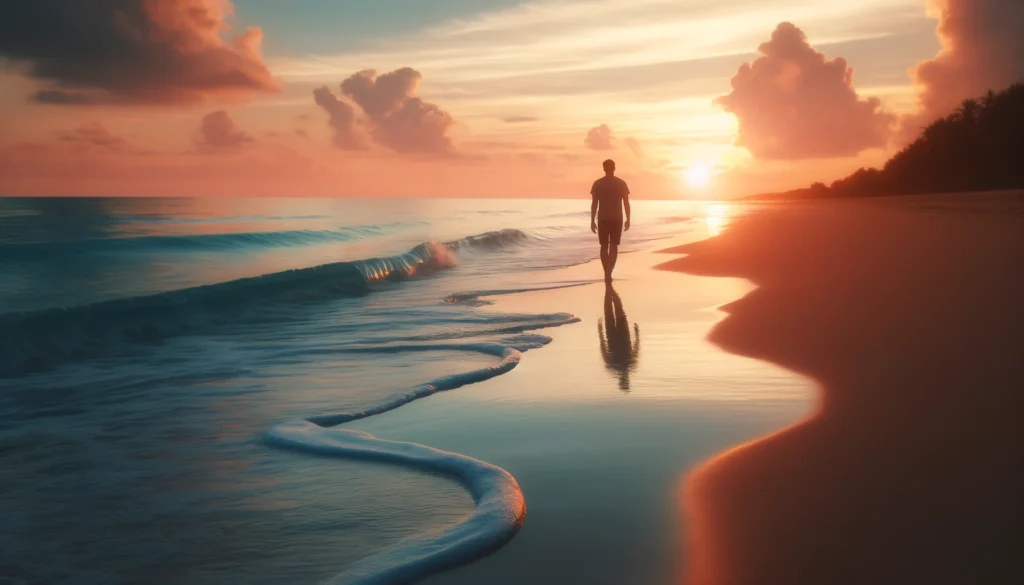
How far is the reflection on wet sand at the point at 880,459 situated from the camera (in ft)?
9.12

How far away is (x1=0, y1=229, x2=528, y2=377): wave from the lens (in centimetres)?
913

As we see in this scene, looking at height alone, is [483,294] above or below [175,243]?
below

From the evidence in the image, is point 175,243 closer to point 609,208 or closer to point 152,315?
point 152,315

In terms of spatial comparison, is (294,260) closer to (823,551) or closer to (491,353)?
(491,353)

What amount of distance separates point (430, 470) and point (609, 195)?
10.9 metres

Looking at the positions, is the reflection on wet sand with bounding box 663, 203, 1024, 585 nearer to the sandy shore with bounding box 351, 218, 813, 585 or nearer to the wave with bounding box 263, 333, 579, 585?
the sandy shore with bounding box 351, 218, 813, 585

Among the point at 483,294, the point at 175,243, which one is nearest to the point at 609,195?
the point at 483,294

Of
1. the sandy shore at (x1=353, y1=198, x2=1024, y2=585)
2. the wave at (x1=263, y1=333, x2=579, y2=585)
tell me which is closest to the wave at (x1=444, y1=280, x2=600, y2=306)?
the sandy shore at (x1=353, y1=198, x2=1024, y2=585)

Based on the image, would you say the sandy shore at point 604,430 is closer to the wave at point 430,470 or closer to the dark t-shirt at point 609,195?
the wave at point 430,470

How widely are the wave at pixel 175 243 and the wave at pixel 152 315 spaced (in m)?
13.7

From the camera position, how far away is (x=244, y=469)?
4188 mm

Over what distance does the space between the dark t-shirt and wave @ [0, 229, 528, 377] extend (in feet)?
16.7

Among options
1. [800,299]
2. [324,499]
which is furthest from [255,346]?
[800,299]

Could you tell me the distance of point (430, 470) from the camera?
3992mm
